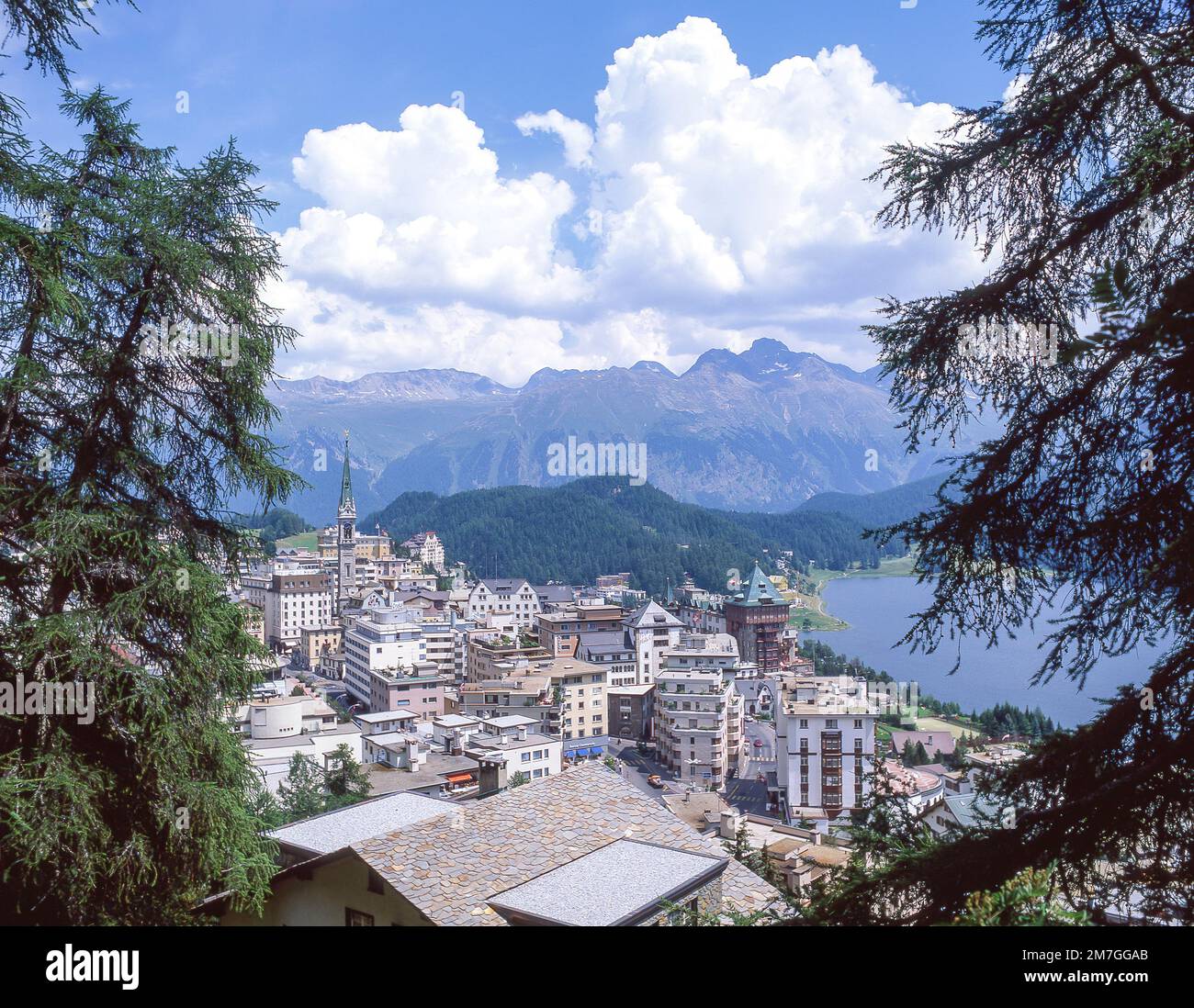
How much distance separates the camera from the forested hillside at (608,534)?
4208 inches

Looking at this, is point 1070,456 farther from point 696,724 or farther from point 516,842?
point 696,724

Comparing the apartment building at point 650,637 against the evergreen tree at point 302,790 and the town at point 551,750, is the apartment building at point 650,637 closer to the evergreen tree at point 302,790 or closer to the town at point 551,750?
the town at point 551,750

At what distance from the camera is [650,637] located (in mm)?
52750

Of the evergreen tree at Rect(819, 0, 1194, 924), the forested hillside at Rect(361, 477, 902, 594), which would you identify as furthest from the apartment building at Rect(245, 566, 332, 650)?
the evergreen tree at Rect(819, 0, 1194, 924)

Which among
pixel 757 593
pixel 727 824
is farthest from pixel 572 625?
pixel 727 824

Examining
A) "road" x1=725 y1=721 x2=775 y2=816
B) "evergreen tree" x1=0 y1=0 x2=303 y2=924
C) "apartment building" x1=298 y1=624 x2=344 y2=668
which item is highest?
"evergreen tree" x1=0 y1=0 x2=303 y2=924

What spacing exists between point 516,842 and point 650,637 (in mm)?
47371

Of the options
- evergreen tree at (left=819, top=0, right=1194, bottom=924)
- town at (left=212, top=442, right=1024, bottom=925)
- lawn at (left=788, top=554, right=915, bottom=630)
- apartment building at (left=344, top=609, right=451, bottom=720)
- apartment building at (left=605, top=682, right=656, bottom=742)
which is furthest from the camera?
lawn at (left=788, top=554, right=915, bottom=630)

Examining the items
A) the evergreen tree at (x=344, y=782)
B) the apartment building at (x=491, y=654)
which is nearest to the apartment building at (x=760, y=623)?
the apartment building at (x=491, y=654)

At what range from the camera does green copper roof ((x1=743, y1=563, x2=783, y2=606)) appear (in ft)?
211

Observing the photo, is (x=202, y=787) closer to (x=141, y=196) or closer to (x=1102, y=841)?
(x=141, y=196)

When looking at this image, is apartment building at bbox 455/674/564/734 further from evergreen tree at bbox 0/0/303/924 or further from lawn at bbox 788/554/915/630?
evergreen tree at bbox 0/0/303/924

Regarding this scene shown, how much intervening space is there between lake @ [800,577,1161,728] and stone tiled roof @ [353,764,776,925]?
17934 millimetres
